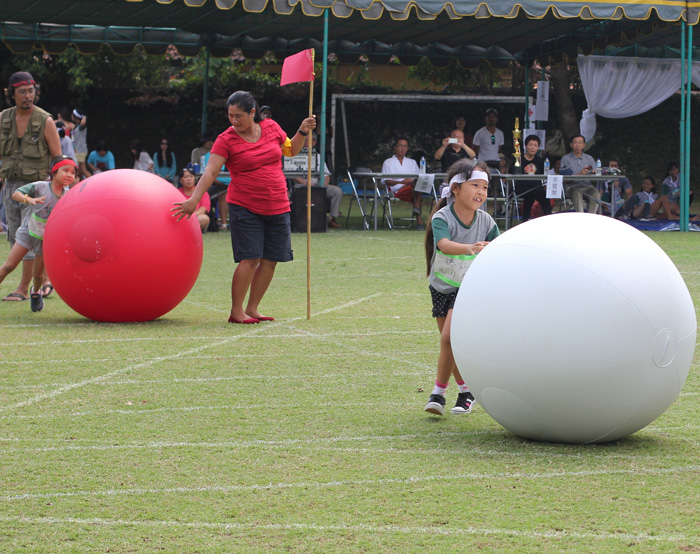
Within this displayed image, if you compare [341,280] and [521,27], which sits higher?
[521,27]

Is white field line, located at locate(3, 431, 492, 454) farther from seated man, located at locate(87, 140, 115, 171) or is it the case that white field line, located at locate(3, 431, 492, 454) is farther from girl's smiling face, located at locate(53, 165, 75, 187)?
seated man, located at locate(87, 140, 115, 171)

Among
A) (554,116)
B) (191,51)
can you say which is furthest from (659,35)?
(191,51)

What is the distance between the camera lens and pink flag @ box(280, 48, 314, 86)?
10.0m

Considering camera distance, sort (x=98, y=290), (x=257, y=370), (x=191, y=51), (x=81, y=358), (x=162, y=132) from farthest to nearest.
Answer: (x=162, y=132) < (x=191, y=51) < (x=98, y=290) < (x=81, y=358) < (x=257, y=370)

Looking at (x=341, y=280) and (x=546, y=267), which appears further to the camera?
(x=341, y=280)

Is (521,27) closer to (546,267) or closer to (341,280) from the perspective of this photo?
(341,280)

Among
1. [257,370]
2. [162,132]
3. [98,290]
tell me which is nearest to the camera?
[257,370]

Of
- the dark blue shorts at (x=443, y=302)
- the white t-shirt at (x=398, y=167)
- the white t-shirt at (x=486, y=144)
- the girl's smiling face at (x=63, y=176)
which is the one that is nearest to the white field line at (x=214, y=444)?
the dark blue shorts at (x=443, y=302)

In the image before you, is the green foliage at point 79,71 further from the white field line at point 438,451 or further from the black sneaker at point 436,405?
the white field line at point 438,451

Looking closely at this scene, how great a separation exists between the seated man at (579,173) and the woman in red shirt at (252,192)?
1066 centimetres

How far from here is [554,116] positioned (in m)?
29.4

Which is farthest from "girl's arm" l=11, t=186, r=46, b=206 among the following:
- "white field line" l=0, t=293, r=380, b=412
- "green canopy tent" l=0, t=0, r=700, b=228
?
"green canopy tent" l=0, t=0, r=700, b=228

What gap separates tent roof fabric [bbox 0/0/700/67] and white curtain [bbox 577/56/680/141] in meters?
0.58

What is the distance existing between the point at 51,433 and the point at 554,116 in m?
25.7
